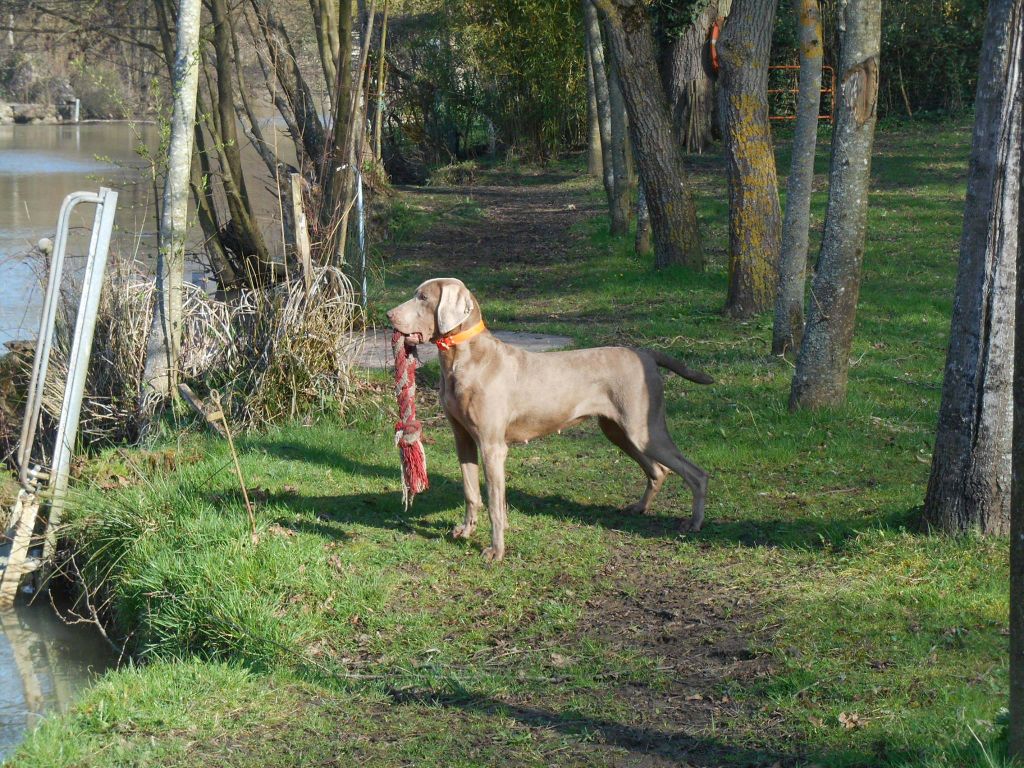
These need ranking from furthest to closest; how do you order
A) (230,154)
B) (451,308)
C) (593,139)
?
(593,139) < (230,154) < (451,308)

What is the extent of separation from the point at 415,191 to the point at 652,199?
11845mm

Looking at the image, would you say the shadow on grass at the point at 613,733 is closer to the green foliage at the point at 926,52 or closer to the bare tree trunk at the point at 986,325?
the bare tree trunk at the point at 986,325

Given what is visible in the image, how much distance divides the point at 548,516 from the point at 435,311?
1588 millimetres

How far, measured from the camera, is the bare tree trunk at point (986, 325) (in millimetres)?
5262

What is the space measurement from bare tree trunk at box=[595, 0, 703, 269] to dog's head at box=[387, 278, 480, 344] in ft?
25.3

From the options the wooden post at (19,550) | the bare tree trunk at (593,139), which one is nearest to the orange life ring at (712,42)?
the wooden post at (19,550)

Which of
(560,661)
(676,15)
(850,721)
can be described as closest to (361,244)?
(560,661)

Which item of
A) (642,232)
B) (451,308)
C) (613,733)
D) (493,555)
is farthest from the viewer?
(642,232)

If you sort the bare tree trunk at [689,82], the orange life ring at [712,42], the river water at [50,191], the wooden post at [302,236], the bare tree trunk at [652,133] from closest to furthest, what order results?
the wooden post at [302,236], the river water at [50,191], the orange life ring at [712,42], the bare tree trunk at [652,133], the bare tree trunk at [689,82]

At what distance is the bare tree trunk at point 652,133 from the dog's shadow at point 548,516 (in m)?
6.93

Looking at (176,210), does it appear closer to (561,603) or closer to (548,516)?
(548,516)

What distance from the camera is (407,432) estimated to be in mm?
6664

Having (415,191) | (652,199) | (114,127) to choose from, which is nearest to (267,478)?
(652,199)

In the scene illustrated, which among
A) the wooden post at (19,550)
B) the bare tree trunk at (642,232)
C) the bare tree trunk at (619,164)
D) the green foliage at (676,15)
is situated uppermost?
the green foliage at (676,15)
